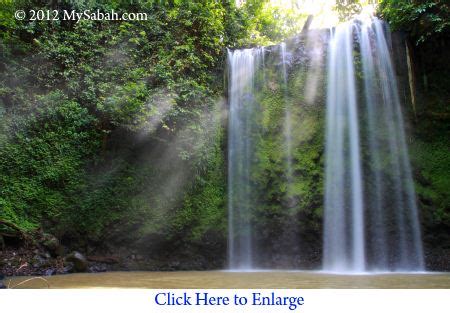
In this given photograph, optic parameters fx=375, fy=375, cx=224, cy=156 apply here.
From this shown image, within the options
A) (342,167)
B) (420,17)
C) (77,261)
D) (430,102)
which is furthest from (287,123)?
(77,261)

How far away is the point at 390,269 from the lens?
300 inches

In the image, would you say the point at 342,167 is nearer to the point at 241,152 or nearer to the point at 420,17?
the point at 241,152

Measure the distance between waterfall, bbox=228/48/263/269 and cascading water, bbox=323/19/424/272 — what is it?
1.82m

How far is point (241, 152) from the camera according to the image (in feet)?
30.8

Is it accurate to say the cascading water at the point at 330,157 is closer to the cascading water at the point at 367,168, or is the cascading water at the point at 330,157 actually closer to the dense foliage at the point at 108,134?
the cascading water at the point at 367,168

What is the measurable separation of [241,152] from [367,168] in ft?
9.75

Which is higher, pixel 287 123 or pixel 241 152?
pixel 287 123

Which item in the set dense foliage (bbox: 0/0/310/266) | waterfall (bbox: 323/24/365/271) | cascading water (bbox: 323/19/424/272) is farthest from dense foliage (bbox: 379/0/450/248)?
dense foliage (bbox: 0/0/310/266)

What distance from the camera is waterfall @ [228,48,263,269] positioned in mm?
8727

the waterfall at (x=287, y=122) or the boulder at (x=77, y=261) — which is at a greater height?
the waterfall at (x=287, y=122)

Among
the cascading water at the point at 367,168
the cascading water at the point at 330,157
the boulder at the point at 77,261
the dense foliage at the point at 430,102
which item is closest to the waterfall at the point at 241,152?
the cascading water at the point at 330,157

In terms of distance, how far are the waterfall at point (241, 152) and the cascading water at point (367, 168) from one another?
182 cm

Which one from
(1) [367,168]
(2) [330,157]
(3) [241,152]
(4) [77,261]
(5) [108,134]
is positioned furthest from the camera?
(3) [241,152]

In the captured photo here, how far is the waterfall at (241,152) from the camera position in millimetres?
8727
